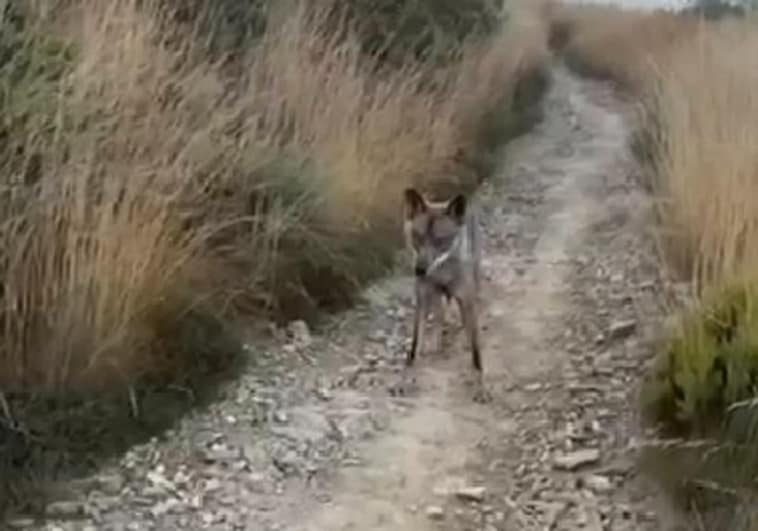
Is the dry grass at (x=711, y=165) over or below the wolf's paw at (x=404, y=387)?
over

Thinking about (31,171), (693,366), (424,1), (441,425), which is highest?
(424,1)

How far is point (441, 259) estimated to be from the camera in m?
6.40

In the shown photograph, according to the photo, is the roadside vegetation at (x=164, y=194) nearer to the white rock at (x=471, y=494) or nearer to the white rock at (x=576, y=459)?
the white rock at (x=471, y=494)

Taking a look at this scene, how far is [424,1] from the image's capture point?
12188 mm

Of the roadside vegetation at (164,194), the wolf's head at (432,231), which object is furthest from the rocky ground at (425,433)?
the wolf's head at (432,231)

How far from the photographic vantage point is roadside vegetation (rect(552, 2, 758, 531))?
437 centimetres

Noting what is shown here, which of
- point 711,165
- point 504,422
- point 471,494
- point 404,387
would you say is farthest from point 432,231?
point 471,494

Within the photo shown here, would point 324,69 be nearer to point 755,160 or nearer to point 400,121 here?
point 400,121

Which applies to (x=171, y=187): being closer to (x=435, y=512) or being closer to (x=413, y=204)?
(x=413, y=204)

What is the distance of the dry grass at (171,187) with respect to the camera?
5094 millimetres

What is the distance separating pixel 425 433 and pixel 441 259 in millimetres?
1182

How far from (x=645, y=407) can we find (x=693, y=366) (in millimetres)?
359

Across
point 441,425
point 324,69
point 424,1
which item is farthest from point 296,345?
point 424,1

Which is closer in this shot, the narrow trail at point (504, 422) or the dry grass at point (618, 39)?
the narrow trail at point (504, 422)
